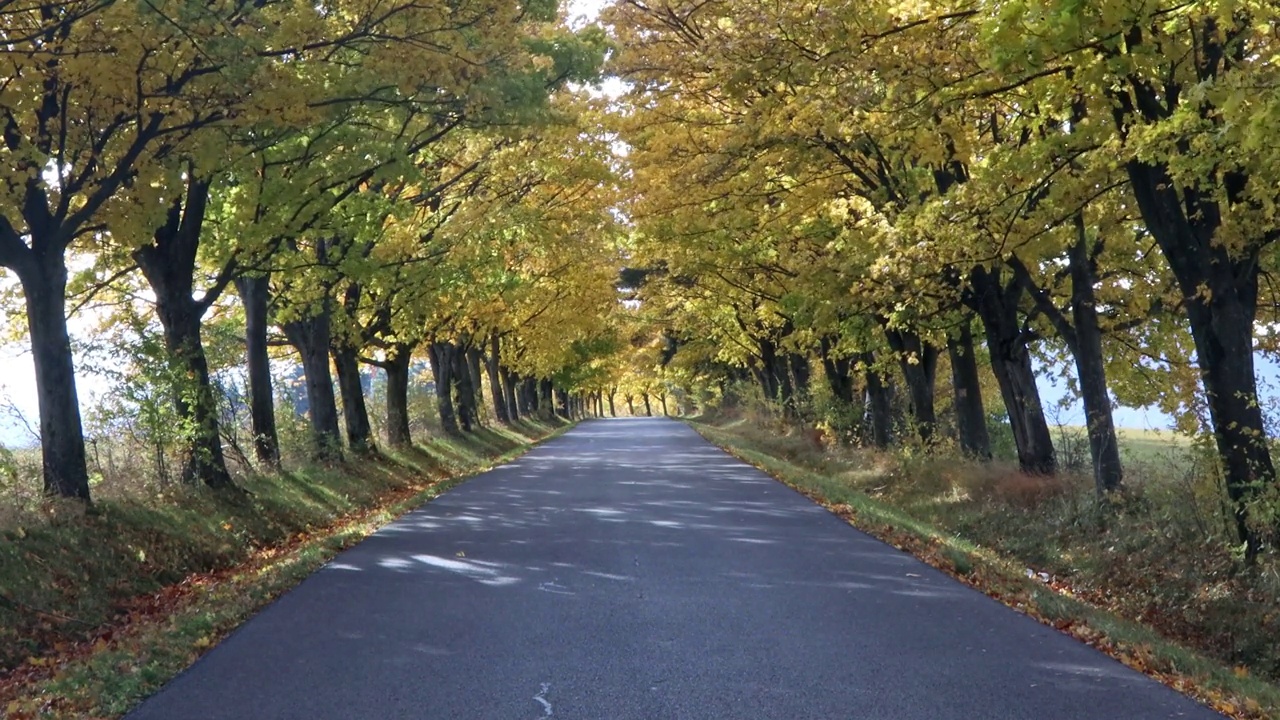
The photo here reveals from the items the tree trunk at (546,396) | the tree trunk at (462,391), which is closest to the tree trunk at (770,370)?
the tree trunk at (462,391)

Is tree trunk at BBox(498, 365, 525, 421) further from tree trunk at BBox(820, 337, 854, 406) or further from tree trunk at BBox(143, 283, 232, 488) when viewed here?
tree trunk at BBox(143, 283, 232, 488)

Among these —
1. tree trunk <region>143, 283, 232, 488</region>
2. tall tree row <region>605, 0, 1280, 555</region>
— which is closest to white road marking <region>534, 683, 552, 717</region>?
tall tree row <region>605, 0, 1280, 555</region>

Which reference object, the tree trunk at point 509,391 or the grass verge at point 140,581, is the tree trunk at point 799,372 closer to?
the tree trunk at point 509,391

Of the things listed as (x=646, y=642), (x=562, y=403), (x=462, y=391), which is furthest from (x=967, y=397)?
(x=562, y=403)

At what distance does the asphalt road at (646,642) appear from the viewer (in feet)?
21.4

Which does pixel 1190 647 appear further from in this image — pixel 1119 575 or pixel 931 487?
pixel 931 487

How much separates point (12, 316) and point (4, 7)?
11.4m

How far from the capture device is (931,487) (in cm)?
1911

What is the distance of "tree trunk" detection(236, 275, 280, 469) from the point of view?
61.4 ft

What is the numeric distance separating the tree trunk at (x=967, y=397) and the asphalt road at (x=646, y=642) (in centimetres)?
828

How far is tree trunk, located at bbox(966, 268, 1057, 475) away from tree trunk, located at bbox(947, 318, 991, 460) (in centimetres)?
239

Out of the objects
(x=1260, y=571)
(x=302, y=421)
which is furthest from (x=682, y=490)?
(x=1260, y=571)

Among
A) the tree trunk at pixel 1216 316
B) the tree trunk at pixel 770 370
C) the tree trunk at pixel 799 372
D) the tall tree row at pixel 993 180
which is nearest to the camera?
the tall tree row at pixel 993 180

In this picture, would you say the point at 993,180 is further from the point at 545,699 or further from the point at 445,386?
the point at 445,386
